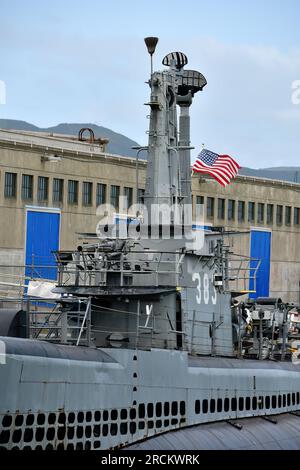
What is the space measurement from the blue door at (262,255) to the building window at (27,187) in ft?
69.9

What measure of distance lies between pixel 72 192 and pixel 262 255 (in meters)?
19.9

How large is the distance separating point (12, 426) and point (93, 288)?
8692 millimetres

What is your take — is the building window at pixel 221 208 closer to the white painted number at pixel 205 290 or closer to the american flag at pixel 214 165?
the american flag at pixel 214 165

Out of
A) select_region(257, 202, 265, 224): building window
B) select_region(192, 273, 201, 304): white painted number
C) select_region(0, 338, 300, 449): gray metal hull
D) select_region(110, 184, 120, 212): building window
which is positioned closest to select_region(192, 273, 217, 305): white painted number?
select_region(192, 273, 201, 304): white painted number

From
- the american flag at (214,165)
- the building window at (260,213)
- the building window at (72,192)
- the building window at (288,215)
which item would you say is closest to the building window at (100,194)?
the building window at (72,192)

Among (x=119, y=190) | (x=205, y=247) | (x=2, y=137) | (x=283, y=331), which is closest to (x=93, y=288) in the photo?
(x=205, y=247)

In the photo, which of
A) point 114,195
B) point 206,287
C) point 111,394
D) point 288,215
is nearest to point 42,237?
point 114,195

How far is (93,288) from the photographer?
103 ft

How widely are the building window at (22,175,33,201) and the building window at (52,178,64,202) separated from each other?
1.72 meters

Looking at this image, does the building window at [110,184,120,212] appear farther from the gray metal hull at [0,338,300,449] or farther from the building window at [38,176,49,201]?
the gray metal hull at [0,338,300,449]

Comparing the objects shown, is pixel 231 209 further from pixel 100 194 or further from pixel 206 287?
pixel 206 287

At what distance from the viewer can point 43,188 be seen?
201 ft

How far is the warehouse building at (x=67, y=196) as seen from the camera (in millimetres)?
59469
